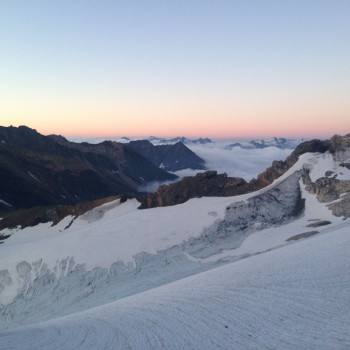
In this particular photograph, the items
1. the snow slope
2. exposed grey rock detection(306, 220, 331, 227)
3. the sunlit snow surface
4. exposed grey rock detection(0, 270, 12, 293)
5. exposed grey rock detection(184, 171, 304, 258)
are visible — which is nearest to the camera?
the snow slope

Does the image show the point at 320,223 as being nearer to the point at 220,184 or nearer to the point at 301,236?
the point at 301,236

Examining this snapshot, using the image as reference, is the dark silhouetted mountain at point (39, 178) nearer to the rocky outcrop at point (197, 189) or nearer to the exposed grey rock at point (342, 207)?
the rocky outcrop at point (197, 189)

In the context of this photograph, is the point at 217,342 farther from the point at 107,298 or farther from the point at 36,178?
the point at 36,178

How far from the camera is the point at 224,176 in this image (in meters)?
56.4

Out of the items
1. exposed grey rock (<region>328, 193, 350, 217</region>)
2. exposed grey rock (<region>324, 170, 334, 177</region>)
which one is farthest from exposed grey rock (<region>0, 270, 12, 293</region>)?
exposed grey rock (<region>324, 170, 334, 177</region>)

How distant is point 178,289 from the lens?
43.6 feet

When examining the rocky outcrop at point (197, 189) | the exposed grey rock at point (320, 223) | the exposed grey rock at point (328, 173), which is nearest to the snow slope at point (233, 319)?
the exposed grey rock at point (320, 223)

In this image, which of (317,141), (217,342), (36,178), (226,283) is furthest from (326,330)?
(36,178)

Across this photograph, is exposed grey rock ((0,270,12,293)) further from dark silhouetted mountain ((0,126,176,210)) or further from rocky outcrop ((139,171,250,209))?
dark silhouetted mountain ((0,126,176,210))

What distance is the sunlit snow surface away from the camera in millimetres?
7656

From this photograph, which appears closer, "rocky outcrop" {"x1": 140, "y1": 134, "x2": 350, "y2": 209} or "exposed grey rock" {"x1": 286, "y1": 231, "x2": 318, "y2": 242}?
"exposed grey rock" {"x1": 286, "y1": 231, "x2": 318, "y2": 242}

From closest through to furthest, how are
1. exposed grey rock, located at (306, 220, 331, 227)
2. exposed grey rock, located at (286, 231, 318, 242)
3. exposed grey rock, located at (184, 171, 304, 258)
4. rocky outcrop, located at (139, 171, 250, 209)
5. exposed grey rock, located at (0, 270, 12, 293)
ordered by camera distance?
exposed grey rock, located at (286, 231, 318, 242) → exposed grey rock, located at (306, 220, 331, 227) → exposed grey rock, located at (0, 270, 12, 293) → exposed grey rock, located at (184, 171, 304, 258) → rocky outcrop, located at (139, 171, 250, 209)

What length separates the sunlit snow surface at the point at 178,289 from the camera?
7.66 meters

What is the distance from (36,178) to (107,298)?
118 metres
